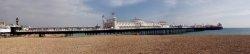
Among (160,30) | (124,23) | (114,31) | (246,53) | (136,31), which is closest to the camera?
(246,53)

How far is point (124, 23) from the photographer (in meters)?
111

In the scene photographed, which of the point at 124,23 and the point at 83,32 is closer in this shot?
the point at 83,32

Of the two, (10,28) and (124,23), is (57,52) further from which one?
(124,23)

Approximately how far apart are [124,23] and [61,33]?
163ft

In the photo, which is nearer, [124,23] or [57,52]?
[57,52]

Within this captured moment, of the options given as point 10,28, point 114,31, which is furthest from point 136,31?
point 10,28

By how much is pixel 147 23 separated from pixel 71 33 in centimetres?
6823

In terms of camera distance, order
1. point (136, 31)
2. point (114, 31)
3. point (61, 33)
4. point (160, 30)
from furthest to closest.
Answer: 1. point (160, 30)
2. point (136, 31)
3. point (114, 31)
4. point (61, 33)

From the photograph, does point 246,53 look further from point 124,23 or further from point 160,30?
point 124,23

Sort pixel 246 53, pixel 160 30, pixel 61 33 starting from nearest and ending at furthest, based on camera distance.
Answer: pixel 246 53
pixel 61 33
pixel 160 30

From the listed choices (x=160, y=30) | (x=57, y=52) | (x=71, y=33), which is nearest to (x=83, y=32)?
(x=71, y=33)

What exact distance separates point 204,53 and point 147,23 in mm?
110513

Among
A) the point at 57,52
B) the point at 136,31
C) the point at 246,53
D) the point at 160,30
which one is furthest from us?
the point at 160,30

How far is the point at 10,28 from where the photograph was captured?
2464 inches
